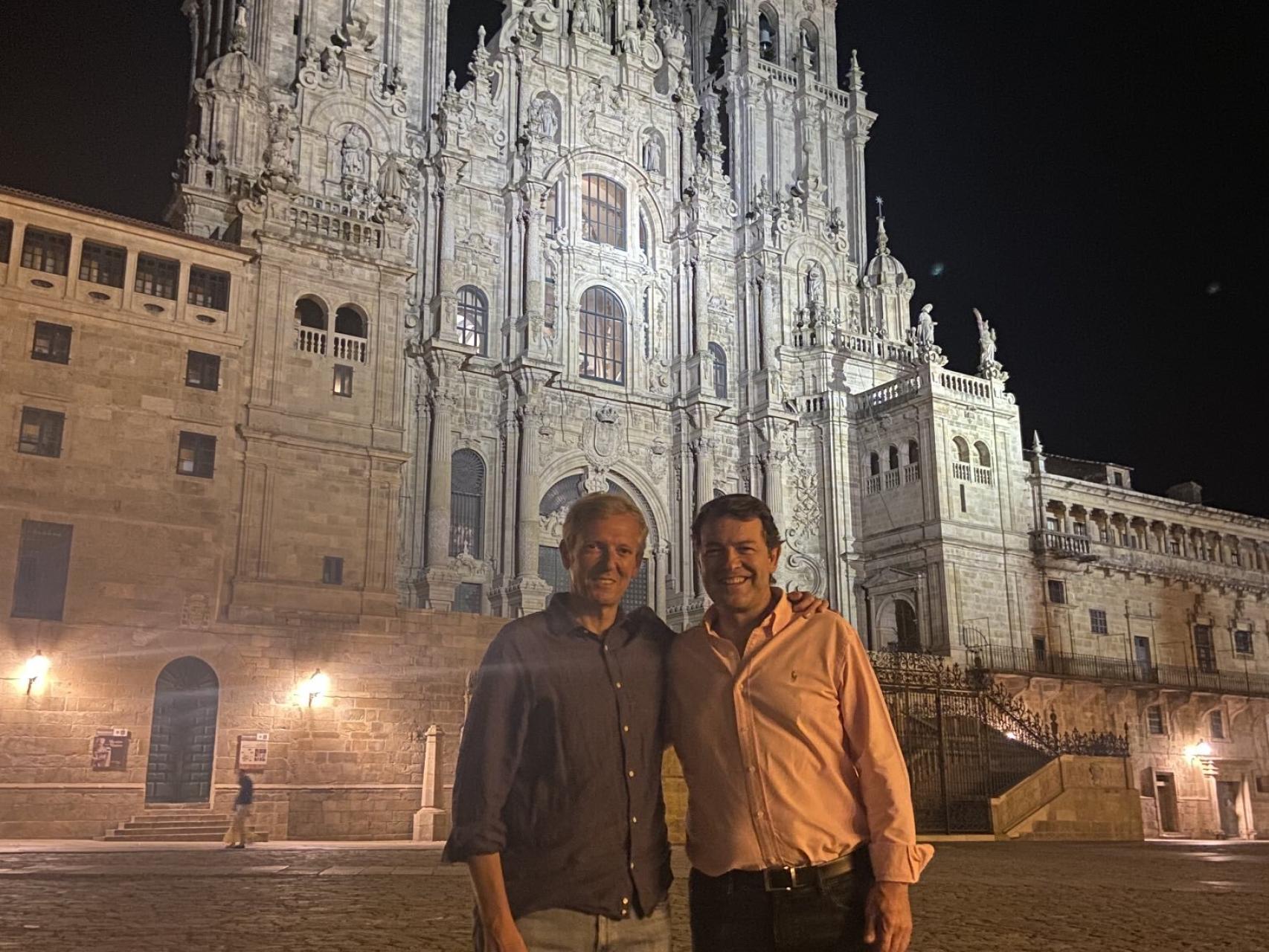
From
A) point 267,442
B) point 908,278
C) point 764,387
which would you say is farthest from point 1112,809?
point 908,278

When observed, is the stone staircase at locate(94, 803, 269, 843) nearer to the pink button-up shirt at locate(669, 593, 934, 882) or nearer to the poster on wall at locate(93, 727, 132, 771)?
the poster on wall at locate(93, 727, 132, 771)

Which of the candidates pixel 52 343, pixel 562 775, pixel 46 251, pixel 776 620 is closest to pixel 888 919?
pixel 776 620

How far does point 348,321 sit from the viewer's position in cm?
3491

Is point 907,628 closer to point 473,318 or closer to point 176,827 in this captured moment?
point 473,318

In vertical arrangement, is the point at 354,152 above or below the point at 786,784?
above

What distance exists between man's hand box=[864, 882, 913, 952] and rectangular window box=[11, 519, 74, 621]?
86.5 ft

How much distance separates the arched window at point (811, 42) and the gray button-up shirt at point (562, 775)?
5225 centimetres

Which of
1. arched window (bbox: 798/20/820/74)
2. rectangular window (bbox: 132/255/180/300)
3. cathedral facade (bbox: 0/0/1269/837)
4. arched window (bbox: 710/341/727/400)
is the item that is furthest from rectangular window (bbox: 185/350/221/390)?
arched window (bbox: 798/20/820/74)

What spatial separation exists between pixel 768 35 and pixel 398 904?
4781 centimetres

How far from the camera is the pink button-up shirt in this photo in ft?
15.0

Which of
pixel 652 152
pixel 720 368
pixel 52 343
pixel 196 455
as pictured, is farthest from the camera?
pixel 652 152

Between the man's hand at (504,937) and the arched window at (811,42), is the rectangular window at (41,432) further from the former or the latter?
the arched window at (811,42)

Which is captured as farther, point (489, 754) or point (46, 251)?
point (46, 251)

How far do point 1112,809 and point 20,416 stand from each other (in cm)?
2805
